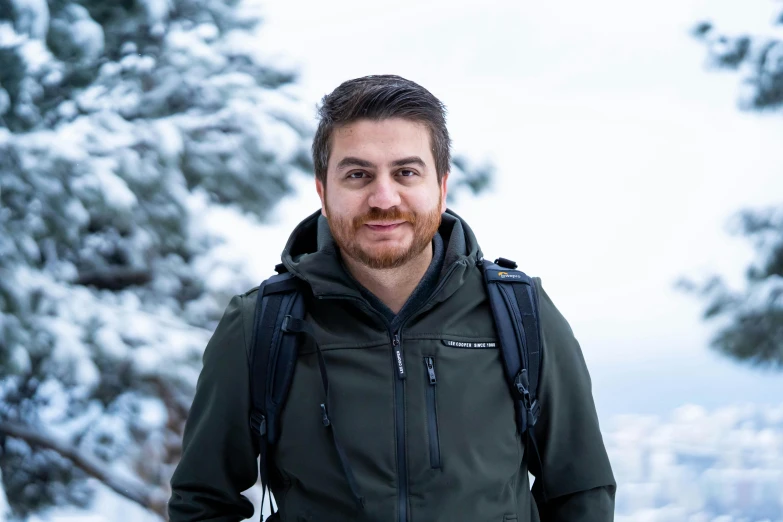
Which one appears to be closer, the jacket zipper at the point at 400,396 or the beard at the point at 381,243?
the jacket zipper at the point at 400,396

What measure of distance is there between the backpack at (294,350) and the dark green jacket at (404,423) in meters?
0.02

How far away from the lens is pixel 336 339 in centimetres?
164

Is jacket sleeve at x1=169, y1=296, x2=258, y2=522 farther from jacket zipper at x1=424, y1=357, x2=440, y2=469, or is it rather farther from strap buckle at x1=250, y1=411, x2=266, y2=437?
jacket zipper at x1=424, y1=357, x2=440, y2=469

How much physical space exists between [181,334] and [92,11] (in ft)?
6.27

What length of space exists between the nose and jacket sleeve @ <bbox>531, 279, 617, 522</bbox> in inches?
15.5

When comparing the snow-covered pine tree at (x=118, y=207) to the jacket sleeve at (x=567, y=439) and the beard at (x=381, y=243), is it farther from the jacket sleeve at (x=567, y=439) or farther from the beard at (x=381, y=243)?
the jacket sleeve at (x=567, y=439)

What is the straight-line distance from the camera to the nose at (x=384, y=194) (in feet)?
5.33

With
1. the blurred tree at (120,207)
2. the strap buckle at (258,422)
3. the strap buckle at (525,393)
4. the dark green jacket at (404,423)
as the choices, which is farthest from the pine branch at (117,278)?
the strap buckle at (525,393)

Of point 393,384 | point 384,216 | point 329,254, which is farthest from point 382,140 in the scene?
point 393,384

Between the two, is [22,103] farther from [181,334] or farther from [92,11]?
[181,334]

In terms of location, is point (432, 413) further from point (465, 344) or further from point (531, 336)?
point (531, 336)

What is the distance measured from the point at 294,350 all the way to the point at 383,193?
370 millimetres

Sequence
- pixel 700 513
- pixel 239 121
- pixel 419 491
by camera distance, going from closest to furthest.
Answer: pixel 419 491
pixel 700 513
pixel 239 121

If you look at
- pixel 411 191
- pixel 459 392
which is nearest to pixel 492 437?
pixel 459 392
